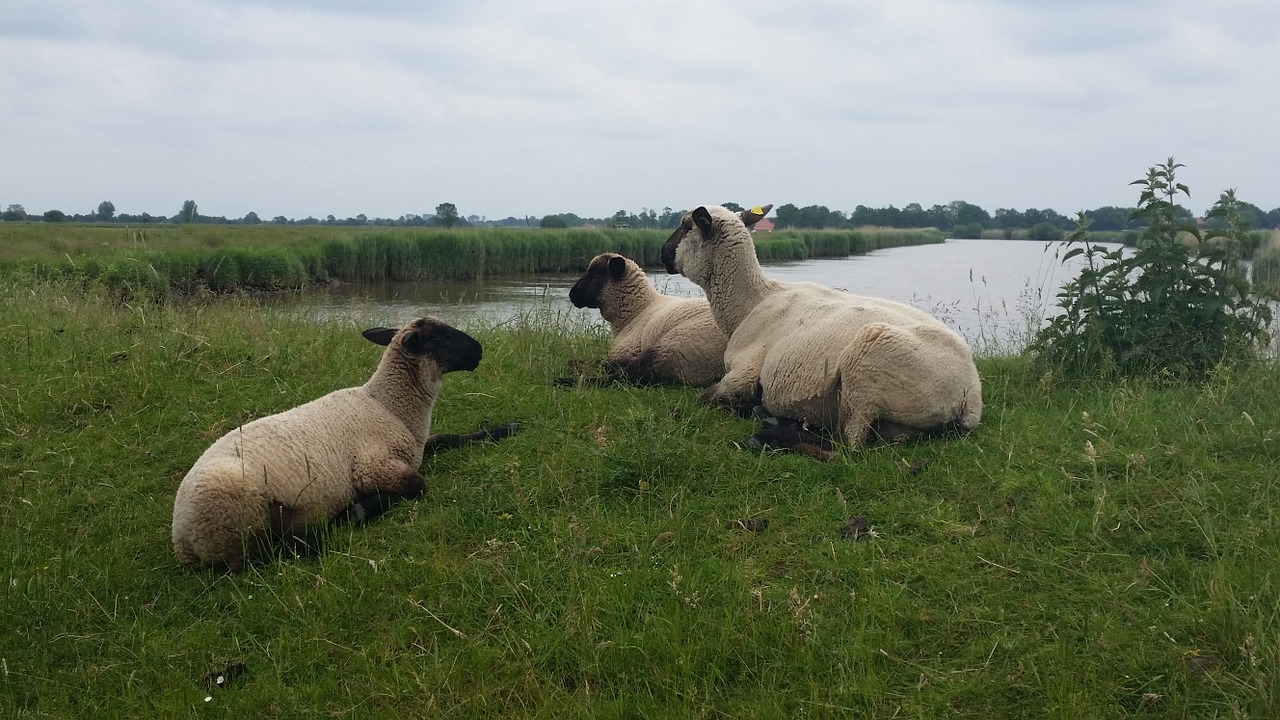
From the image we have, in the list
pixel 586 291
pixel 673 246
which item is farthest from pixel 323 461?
pixel 586 291

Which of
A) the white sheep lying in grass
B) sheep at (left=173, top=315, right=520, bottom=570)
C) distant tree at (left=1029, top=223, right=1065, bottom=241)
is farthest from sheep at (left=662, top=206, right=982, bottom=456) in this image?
distant tree at (left=1029, top=223, right=1065, bottom=241)

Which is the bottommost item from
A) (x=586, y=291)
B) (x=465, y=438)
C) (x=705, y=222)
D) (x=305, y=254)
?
(x=465, y=438)

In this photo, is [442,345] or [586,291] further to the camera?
[586,291]

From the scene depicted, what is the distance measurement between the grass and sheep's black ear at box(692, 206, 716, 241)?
183 centimetres

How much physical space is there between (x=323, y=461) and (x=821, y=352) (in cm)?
317

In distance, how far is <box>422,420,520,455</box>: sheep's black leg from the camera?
18.2 ft

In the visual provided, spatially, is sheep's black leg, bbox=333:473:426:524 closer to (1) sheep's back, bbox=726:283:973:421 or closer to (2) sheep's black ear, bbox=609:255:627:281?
(1) sheep's back, bbox=726:283:973:421

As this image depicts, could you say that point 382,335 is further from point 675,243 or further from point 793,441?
point 793,441

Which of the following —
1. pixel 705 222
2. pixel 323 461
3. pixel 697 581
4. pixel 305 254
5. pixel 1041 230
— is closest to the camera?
pixel 697 581

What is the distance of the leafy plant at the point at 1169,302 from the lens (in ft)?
20.6

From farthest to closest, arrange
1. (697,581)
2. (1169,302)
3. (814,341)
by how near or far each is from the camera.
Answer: (1169,302) → (814,341) → (697,581)

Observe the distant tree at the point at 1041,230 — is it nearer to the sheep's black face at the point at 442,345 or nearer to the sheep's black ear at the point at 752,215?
the sheep's black ear at the point at 752,215

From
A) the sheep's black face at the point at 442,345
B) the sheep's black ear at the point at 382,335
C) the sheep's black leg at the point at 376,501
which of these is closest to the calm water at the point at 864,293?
the sheep's black ear at the point at 382,335

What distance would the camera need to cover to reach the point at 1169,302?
6367 millimetres
